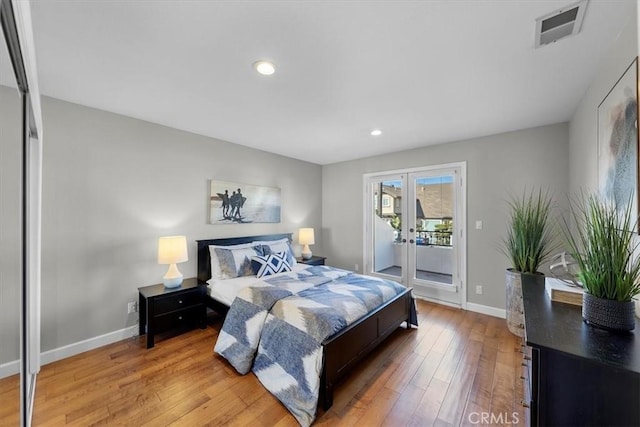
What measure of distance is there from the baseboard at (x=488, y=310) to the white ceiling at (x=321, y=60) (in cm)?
234

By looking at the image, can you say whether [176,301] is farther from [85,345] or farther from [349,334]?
[349,334]

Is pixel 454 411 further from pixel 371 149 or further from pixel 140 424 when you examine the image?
pixel 371 149

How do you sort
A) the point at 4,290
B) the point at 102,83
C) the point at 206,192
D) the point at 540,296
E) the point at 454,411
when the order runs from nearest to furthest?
the point at 4,290 < the point at 540,296 < the point at 454,411 < the point at 102,83 < the point at 206,192

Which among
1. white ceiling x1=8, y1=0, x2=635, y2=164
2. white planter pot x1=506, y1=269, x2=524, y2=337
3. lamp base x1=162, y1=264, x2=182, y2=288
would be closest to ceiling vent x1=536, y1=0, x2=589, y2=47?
white ceiling x1=8, y1=0, x2=635, y2=164

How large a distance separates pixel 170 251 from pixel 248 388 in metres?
1.60

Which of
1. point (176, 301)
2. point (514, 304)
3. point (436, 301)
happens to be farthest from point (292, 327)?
point (436, 301)

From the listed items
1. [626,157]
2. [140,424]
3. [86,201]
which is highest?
[626,157]

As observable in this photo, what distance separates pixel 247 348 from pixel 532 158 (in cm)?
382

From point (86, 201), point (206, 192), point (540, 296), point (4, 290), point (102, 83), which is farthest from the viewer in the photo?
point (206, 192)

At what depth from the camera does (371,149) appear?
418 cm

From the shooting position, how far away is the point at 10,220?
1.30 m

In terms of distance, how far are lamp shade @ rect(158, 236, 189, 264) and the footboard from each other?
6.21ft

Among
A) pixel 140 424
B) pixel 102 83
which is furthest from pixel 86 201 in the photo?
pixel 140 424

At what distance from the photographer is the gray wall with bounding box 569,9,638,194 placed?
1445mm
